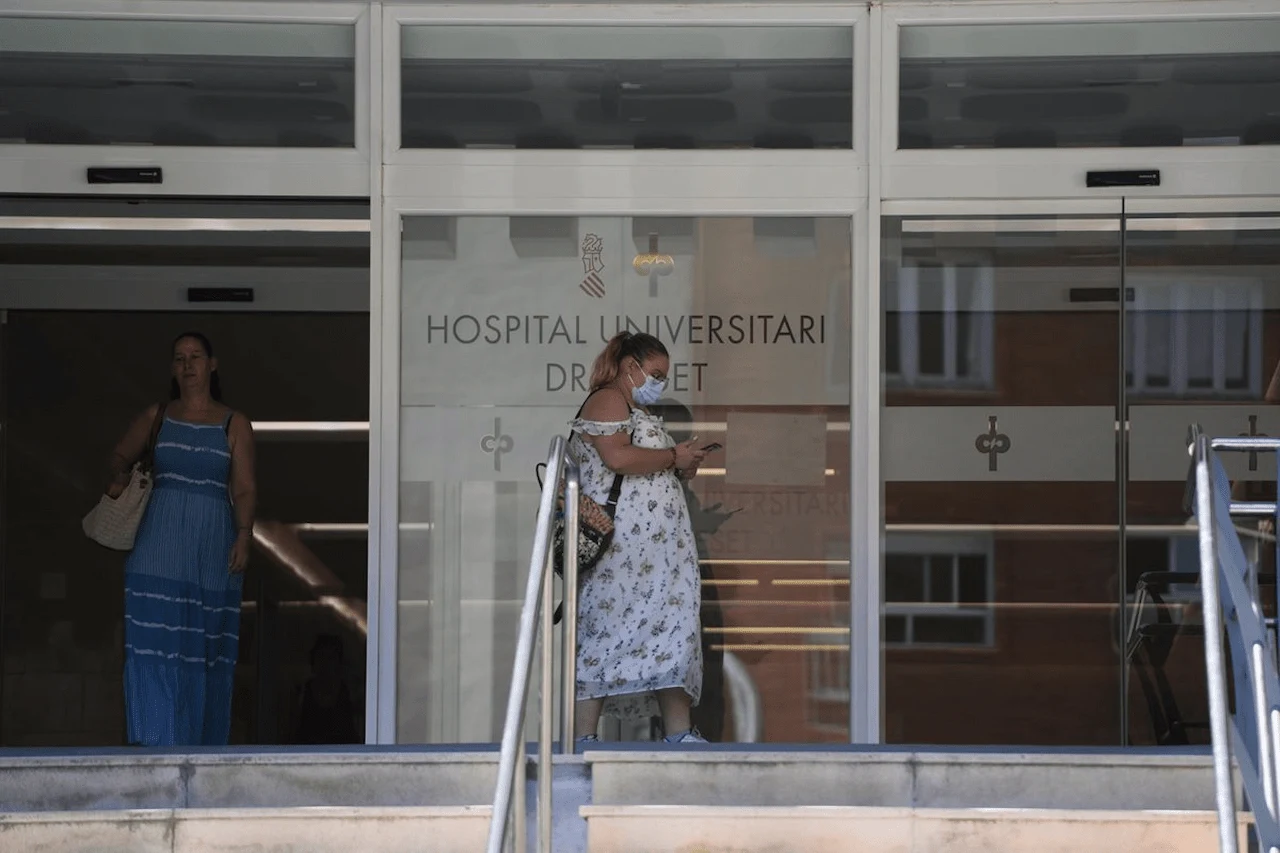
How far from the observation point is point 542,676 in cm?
471

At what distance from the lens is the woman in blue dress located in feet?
23.2

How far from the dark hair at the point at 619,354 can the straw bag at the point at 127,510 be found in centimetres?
171

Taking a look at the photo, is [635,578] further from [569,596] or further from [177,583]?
[177,583]

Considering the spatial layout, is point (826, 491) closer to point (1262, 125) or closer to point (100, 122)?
point (1262, 125)

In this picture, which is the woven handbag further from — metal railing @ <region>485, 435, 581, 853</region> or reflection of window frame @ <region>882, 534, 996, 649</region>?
reflection of window frame @ <region>882, 534, 996, 649</region>

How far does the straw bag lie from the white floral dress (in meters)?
1.70

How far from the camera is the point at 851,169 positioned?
720 cm

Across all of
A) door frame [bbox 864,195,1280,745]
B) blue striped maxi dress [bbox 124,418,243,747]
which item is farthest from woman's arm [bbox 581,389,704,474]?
blue striped maxi dress [bbox 124,418,243,747]

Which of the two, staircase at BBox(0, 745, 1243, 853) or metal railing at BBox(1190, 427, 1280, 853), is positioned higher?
metal railing at BBox(1190, 427, 1280, 853)

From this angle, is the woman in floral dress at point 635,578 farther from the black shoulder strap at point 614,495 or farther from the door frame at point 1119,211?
the door frame at point 1119,211

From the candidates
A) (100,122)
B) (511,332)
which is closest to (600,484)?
(511,332)

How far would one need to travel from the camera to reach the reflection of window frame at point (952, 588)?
7184mm

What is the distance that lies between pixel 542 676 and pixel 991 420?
9.71 feet

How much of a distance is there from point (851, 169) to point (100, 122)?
2.73m
